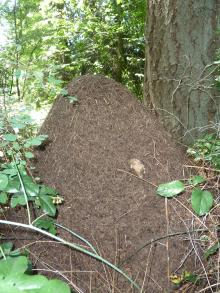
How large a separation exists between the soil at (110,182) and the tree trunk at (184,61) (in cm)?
66

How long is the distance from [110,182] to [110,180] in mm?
12

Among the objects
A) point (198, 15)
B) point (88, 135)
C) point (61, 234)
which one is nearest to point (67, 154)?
point (88, 135)

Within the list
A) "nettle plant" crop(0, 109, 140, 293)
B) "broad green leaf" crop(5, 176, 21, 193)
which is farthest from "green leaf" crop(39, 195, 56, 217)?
"broad green leaf" crop(5, 176, 21, 193)

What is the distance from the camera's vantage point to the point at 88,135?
2109mm

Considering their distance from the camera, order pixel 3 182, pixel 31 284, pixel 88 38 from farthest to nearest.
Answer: pixel 88 38, pixel 3 182, pixel 31 284

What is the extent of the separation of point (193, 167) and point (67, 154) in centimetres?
77

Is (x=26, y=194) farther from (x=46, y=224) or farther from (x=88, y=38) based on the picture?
(x=88, y=38)

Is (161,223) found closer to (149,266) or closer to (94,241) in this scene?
(149,266)

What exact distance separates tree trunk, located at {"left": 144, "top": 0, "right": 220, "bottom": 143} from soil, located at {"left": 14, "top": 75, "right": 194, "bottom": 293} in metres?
0.66

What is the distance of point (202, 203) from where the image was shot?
5.94 feet

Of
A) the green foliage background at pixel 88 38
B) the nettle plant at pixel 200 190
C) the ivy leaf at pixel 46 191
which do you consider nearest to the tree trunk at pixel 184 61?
the nettle plant at pixel 200 190

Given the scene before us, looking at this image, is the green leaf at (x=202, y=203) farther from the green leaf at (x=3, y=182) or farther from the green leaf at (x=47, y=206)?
the green leaf at (x=3, y=182)

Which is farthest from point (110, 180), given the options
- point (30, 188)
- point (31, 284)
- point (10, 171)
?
point (31, 284)

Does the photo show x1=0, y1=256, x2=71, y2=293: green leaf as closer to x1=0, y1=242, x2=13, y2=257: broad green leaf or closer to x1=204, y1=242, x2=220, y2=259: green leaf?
x1=0, y1=242, x2=13, y2=257: broad green leaf
